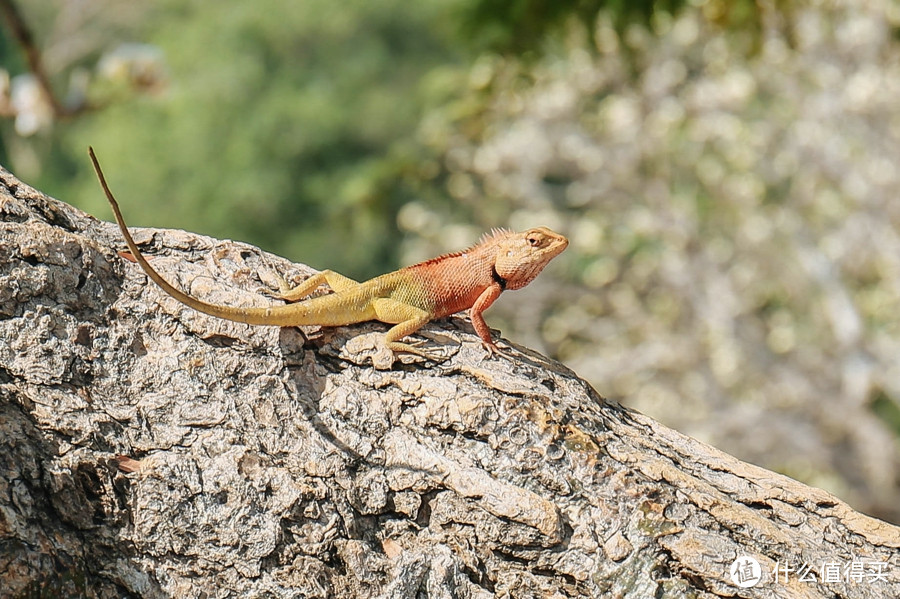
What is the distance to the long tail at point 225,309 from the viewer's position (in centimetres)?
253

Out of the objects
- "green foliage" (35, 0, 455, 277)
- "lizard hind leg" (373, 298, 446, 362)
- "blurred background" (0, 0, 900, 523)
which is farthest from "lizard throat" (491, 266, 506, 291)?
"green foliage" (35, 0, 455, 277)

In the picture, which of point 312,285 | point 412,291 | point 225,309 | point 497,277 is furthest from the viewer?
point 497,277

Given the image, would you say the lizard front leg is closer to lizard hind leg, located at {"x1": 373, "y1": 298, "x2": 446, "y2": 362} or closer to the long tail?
lizard hind leg, located at {"x1": 373, "y1": 298, "x2": 446, "y2": 362}

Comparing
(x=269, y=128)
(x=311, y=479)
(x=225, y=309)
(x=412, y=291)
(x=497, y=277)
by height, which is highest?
(x=269, y=128)

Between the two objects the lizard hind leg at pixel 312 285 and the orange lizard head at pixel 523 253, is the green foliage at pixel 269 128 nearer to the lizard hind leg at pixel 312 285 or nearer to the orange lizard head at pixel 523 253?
the orange lizard head at pixel 523 253

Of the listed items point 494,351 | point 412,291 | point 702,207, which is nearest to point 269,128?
point 702,207

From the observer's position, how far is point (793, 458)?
10656 millimetres

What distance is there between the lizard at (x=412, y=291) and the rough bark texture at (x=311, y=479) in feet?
0.27

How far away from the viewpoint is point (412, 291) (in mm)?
3301

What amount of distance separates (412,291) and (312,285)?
0.37 metres

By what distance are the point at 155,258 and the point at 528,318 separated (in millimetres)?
9328

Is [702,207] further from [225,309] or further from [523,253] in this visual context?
[225,309]

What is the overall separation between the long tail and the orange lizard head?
105 centimetres

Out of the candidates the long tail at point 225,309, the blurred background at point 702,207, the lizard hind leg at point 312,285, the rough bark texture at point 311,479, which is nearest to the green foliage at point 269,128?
the blurred background at point 702,207
